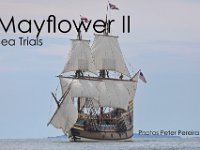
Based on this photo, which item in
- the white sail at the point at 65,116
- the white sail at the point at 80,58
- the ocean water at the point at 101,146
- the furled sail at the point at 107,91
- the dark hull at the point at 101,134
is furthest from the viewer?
the furled sail at the point at 107,91

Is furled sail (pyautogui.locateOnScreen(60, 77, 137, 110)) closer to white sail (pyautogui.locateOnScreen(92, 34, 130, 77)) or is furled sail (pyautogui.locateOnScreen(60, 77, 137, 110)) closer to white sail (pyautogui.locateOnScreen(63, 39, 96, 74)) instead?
white sail (pyautogui.locateOnScreen(63, 39, 96, 74))

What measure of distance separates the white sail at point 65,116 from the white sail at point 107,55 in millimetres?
12941

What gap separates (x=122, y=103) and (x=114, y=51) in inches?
295

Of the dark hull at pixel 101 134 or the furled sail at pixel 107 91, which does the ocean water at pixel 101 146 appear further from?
the furled sail at pixel 107 91

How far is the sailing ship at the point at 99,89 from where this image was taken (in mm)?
123875

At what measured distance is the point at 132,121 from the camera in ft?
439

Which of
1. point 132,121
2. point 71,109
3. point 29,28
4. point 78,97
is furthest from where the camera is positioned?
point 132,121

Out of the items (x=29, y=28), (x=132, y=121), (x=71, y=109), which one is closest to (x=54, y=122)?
(x=71, y=109)

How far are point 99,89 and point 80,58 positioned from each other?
5758 mm

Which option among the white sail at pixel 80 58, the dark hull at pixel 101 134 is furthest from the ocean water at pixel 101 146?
the white sail at pixel 80 58

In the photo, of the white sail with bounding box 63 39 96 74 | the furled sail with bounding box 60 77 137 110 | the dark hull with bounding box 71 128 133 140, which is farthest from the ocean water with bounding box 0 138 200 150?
the white sail with bounding box 63 39 96 74

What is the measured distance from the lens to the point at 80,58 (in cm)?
12400

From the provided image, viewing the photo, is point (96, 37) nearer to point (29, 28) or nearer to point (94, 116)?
point (94, 116)

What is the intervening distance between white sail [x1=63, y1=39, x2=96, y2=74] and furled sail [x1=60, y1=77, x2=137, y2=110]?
1711 millimetres
